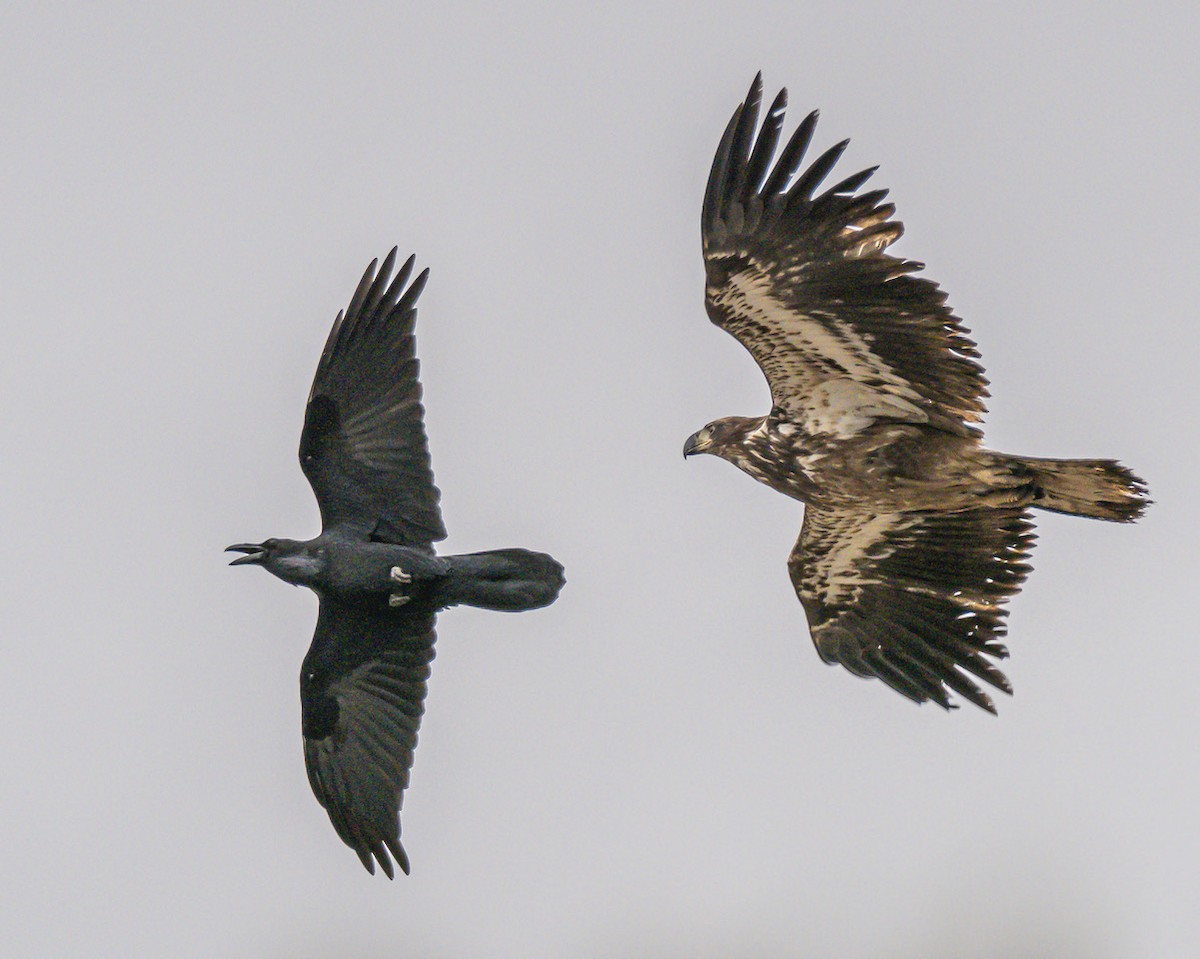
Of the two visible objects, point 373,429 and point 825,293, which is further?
point 373,429

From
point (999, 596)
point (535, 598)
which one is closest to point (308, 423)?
point (535, 598)

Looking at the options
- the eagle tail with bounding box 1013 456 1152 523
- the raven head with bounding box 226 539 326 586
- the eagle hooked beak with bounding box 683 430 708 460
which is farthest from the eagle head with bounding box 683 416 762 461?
the raven head with bounding box 226 539 326 586

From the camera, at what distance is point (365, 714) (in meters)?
13.2

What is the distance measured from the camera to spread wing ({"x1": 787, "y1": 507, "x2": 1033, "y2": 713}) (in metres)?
12.2

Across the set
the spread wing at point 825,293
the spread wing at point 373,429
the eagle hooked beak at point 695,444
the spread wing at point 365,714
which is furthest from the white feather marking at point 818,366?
the spread wing at point 365,714

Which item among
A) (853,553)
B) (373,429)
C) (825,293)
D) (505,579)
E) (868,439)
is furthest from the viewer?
(373,429)

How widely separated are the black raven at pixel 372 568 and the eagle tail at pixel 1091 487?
2771 mm

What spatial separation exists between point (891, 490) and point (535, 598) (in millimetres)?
2094

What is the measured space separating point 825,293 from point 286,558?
359 centimetres

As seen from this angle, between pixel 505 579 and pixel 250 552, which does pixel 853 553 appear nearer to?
pixel 505 579

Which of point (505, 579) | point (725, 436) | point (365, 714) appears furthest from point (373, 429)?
point (725, 436)

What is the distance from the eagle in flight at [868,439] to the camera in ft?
35.9

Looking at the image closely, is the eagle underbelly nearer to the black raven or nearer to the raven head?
the black raven

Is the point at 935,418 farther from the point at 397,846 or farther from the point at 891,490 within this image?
the point at 397,846
